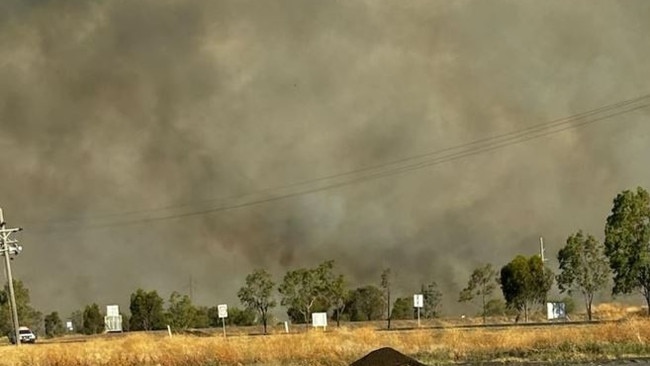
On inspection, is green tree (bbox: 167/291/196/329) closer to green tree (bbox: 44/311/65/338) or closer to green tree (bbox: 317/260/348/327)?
green tree (bbox: 317/260/348/327)

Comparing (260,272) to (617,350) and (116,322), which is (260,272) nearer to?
(116,322)

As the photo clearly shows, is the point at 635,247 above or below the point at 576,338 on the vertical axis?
above

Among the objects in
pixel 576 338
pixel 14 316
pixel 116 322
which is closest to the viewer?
pixel 576 338

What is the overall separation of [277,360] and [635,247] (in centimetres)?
4702

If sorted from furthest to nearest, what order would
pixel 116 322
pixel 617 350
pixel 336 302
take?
1. pixel 116 322
2. pixel 336 302
3. pixel 617 350

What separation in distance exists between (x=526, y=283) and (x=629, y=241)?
68.0 ft

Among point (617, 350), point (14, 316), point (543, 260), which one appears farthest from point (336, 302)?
point (617, 350)

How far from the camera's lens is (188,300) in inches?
4286

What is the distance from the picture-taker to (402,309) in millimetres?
149375

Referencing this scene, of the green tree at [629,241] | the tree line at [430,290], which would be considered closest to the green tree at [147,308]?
the tree line at [430,290]

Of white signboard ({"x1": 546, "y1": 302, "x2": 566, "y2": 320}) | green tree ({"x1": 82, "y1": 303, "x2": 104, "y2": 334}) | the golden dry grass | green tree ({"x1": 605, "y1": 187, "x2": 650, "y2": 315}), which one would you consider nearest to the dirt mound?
the golden dry grass

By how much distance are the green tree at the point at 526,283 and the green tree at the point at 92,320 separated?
234 feet

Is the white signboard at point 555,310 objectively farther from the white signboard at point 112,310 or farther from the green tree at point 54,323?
the green tree at point 54,323

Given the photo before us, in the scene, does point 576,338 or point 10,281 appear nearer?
point 576,338
